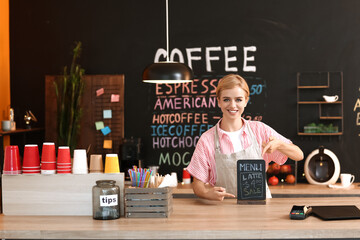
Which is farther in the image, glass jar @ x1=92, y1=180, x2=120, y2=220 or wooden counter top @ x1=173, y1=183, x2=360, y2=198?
wooden counter top @ x1=173, y1=183, x2=360, y2=198

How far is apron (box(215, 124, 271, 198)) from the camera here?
3119 millimetres

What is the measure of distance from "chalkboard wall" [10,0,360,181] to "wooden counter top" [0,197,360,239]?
3.05m

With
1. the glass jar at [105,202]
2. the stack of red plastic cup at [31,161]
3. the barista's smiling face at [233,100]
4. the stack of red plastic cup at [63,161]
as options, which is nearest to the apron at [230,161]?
the barista's smiling face at [233,100]

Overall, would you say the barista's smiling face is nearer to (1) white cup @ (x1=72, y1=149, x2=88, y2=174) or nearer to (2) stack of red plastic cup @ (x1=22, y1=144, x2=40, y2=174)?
(1) white cup @ (x1=72, y1=149, x2=88, y2=174)

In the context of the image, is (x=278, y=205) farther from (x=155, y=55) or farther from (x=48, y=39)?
(x=48, y=39)

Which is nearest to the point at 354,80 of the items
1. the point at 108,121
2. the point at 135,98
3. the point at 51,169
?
the point at 135,98

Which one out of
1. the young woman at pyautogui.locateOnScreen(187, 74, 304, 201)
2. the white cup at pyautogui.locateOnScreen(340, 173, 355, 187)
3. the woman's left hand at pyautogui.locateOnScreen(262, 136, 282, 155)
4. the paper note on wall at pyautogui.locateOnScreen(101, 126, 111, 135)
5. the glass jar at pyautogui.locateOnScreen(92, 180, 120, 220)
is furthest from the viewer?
the paper note on wall at pyautogui.locateOnScreen(101, 126, 111, 135)

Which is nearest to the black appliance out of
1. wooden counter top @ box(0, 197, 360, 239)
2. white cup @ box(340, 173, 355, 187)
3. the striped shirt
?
white cup @ box(340, 173, 355, 187)

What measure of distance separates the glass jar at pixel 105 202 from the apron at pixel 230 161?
0.90 meters

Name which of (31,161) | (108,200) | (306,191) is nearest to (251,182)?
(108,200)

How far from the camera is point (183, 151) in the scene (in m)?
5.59

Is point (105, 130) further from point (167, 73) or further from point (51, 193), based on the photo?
point (51, 193)

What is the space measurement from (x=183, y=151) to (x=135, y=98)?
2.73ft

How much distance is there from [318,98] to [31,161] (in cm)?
377
